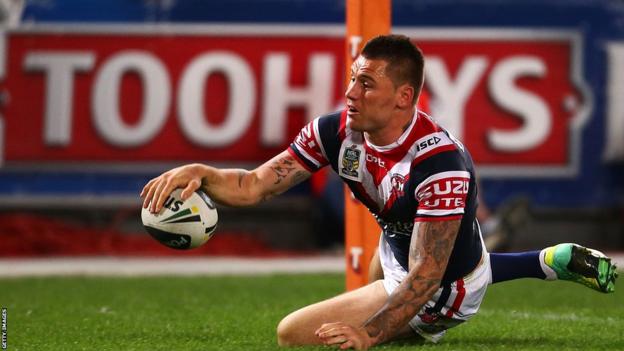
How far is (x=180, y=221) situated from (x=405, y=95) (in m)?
1.20

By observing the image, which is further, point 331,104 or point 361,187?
point 331,104

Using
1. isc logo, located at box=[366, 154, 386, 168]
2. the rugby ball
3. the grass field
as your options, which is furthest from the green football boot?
the rugby ball

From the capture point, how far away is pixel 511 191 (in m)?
15.1

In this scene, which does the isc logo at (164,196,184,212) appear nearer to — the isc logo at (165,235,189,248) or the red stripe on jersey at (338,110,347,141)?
the isc logo at (165,235,189,248)

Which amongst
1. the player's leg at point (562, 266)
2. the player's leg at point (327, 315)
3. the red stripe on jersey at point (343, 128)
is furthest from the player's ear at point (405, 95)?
the player's leg at point (562, 266)

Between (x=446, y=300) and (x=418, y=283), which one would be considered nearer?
(x=418, y=283)

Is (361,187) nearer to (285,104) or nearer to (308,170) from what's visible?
(308,170)

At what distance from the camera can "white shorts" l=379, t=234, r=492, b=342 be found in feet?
21.6

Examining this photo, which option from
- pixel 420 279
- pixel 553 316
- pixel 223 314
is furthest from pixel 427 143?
pixel 223 314

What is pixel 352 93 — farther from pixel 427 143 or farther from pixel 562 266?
pixel 562 266

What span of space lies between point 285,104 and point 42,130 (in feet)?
8.63

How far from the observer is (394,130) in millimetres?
6406

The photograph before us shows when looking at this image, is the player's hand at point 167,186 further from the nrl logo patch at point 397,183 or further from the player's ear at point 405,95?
the player's ear at point 405,95

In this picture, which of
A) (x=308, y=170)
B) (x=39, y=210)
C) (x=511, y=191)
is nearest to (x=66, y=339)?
(x=308, y=170)
